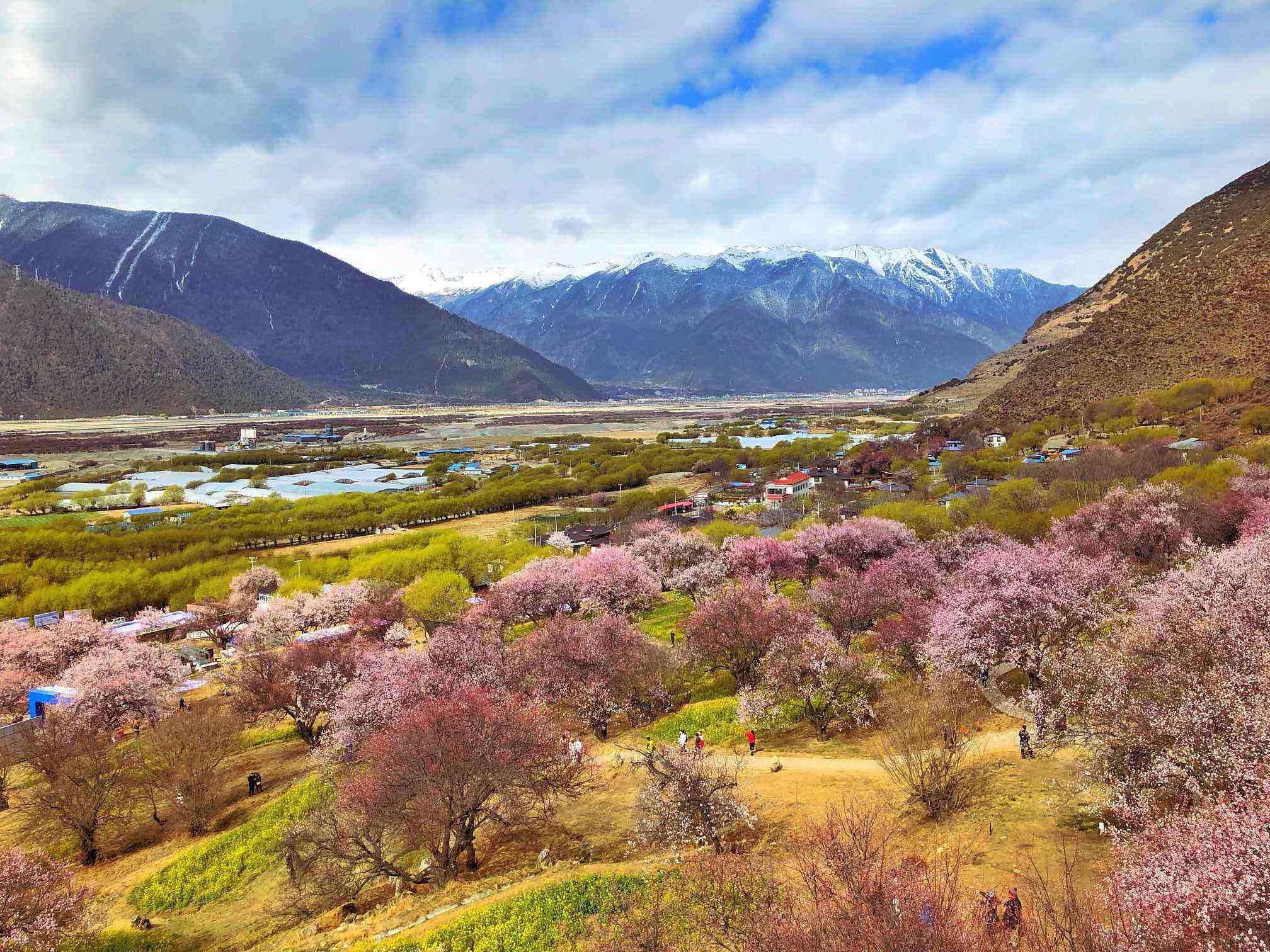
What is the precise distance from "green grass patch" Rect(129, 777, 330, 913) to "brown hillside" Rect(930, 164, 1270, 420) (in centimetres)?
9557

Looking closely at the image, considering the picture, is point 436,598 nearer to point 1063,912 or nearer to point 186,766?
point 186,766

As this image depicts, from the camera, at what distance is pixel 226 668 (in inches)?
1483

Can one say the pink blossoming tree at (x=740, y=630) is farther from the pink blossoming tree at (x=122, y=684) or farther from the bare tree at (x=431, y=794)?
the pink blossoming tree at (x=122, y=684)

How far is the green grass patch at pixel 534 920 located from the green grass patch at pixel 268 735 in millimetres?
21771

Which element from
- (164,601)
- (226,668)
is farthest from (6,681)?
(164,601)

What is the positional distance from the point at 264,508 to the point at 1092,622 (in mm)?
89488

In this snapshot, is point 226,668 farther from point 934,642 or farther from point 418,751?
point 934,642

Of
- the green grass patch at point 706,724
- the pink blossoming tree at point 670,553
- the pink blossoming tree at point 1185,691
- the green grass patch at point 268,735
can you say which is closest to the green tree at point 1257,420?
the pink blossoming tree at point 670,553

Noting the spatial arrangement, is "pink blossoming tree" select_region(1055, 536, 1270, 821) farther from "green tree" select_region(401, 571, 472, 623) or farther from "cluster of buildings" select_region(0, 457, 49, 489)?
"cluster of buildings" select_region(0, 457, 49, 489)

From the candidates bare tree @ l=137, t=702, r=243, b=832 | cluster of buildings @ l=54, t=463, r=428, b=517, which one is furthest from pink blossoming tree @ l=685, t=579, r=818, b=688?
cluster of buildings @ l=54, t=463, r=428, b=517

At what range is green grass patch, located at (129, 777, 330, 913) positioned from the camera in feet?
67.8

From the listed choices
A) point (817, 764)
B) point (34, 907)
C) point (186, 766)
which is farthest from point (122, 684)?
point (817, 764)

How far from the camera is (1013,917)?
1215cm

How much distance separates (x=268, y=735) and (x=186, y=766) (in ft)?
32.0
